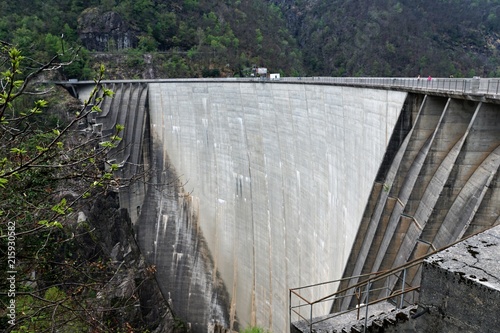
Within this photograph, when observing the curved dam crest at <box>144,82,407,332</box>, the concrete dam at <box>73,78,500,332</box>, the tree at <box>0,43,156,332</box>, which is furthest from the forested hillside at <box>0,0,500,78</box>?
the tree at <box>0,43,156,332</box>

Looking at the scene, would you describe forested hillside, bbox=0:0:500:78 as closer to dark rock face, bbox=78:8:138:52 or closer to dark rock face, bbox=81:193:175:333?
dark rock face, bbox=78:8:138:52

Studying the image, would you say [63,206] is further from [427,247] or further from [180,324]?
[180,324]

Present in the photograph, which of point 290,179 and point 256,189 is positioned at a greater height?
point 290,179

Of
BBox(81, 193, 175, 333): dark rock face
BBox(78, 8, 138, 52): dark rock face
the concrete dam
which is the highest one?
BBox(78, 8, 138, 52): dark rock face

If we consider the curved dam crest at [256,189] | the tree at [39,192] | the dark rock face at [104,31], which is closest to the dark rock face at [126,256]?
the curved dam crest at [256,189]

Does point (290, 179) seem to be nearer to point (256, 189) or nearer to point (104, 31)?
point (256, 189)

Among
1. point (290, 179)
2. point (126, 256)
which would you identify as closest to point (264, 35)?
point (126, 256)

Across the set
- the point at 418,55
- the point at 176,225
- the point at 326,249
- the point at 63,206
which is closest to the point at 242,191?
the point at 176,225

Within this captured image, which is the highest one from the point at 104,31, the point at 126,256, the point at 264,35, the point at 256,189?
the point at 264,35
